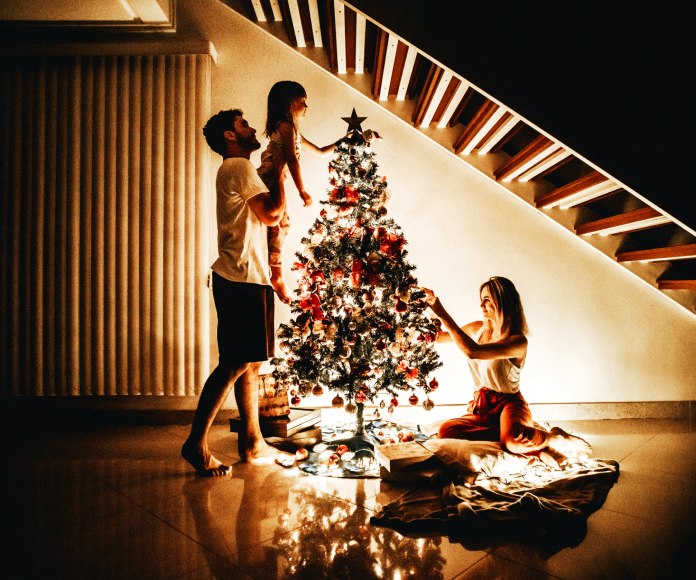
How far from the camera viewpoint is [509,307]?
2.44m

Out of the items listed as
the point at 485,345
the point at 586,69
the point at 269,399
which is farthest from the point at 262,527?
the point at 586,69

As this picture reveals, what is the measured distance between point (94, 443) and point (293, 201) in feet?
6.45

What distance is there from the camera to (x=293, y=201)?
3.12 m

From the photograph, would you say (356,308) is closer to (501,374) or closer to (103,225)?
(501,374)

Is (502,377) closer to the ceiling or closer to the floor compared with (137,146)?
closer to the floor

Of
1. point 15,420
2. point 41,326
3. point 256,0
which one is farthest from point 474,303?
point 15,420

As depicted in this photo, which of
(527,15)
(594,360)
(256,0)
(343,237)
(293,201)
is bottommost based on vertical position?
(594,360)

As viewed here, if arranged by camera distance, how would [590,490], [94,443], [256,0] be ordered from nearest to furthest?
1. [590,490]
2. [94,443]
3. [256,0]

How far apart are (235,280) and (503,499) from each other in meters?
1.46

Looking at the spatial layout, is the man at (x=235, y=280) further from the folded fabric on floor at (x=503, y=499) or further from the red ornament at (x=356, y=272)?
the folded fabric on floor at (x=503, y=499)

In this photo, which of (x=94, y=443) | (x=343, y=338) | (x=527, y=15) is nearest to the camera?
(x=527, y=15)

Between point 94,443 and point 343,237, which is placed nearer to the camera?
point 343,237

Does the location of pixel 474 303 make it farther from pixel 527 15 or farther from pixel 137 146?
pixel 137 146

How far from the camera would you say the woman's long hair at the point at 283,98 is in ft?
7.68
